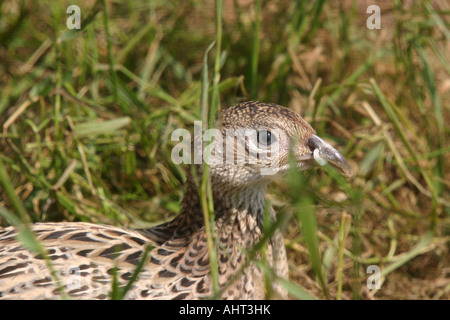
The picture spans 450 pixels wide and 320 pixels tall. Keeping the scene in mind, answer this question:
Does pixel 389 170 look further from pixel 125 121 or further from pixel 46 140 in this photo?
pixel 46 140

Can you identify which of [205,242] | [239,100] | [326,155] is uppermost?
[239,100]

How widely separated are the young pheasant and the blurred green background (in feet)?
0.77

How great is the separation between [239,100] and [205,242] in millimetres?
1231

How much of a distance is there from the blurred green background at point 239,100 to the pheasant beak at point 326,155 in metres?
0.21

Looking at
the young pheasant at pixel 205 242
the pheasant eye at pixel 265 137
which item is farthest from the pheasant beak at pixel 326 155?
the pheasant eye at pixel 265 137

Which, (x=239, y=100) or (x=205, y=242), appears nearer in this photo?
(x=205, y=242)

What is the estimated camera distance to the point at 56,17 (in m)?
3.44

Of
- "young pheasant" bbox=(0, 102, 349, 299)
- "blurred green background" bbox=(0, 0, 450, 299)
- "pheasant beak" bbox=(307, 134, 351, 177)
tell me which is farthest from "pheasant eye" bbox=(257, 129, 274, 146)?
"blurred green background" bbox=(0, 0, 450, 299)

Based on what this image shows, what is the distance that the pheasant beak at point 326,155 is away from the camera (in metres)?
2.40

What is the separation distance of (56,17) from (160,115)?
0.73 meters

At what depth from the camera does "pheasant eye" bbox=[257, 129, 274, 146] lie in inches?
96.3

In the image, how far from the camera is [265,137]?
2447mm

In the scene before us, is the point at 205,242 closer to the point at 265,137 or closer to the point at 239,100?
the point at 265,137

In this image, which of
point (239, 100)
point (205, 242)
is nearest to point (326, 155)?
point (205, 242)
